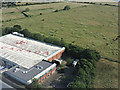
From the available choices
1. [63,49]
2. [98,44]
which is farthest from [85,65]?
[98,44]

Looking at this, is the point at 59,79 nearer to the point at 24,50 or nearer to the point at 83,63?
the point at 83,63

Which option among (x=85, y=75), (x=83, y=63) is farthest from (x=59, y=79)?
(x=83, y=63)

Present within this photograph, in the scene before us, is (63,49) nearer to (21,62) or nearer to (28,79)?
(21,62)

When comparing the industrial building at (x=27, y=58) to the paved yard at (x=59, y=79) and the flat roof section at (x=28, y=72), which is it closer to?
the flat roof section at (x=28, y=72)

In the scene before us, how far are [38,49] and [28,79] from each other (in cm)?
1975

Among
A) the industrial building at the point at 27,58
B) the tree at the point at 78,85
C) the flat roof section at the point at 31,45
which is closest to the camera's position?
the tree at the point at 78,85

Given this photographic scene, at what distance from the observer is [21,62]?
52188mm

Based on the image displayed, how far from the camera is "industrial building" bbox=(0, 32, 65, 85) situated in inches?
1815

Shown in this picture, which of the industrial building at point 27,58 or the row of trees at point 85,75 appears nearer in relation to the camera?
the row of trees at point 85,75

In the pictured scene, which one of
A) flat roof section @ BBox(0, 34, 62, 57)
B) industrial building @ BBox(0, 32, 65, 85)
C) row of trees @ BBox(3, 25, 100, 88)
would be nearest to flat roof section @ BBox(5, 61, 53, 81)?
industrial building @ BBox(0, 32, 65, 85)

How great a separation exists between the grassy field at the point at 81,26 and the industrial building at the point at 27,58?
17.2 meters

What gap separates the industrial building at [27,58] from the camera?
46094mm

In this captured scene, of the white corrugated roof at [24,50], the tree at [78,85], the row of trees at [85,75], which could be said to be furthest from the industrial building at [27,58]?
the tree at [78,85]

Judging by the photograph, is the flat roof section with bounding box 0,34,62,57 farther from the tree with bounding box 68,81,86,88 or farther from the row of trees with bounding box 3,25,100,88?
the tree with bounding box 68,81,86,88
